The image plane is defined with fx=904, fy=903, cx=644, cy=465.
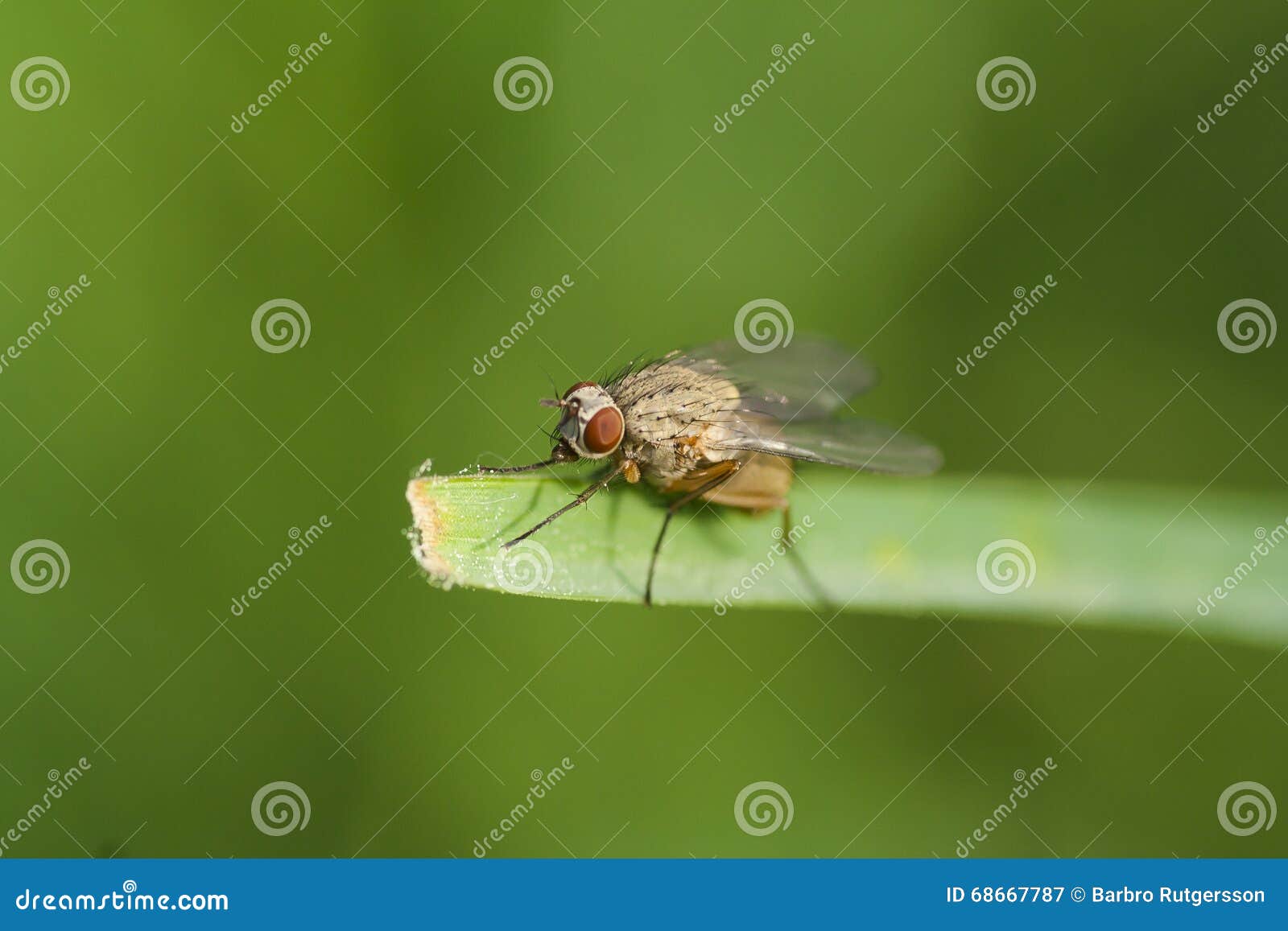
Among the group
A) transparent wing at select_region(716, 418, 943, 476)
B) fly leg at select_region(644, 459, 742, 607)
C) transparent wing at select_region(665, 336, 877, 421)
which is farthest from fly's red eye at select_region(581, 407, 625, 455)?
transparent wing at select_region(665, 336, 877, 421)

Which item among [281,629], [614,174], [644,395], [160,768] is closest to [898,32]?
[614,174]

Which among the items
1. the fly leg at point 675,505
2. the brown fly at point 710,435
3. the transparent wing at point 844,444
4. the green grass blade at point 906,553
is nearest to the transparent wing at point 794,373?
the brown fly at point 710,435

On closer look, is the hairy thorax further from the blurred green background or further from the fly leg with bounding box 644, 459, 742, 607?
the blurred green background

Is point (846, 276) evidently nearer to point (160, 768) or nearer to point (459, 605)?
point (459, 605)

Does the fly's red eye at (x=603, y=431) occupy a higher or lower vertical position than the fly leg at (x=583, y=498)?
higher

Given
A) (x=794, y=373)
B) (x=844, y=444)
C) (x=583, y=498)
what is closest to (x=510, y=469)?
(x=583, y=498)

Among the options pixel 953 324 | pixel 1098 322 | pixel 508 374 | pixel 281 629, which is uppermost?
pixel 1098 322

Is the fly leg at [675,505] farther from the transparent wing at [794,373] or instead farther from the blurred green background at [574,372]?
the blurred green background at [574,372]
